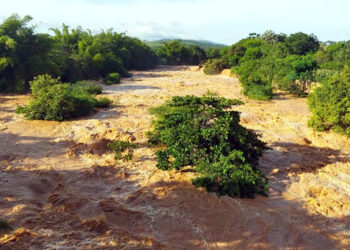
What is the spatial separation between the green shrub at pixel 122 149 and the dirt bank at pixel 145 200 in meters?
0.31

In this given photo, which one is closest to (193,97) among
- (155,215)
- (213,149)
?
(213,149)

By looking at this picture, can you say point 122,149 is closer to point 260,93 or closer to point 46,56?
point 260,93

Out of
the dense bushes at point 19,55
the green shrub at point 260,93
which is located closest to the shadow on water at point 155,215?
the green shrub at point 260,93

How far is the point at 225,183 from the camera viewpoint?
575 centimetres

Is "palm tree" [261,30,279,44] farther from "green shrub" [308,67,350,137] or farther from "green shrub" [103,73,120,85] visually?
"green shrub" [308,67,350,137]

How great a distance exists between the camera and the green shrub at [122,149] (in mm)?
7741

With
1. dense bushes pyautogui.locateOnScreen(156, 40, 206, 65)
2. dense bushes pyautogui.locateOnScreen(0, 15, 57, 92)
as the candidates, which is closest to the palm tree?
dense bushes pyautogui.locateOnScreen(156, 40, 206, 65)

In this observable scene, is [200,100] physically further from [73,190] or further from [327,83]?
[327,83]

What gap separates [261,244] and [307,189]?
2.69 m

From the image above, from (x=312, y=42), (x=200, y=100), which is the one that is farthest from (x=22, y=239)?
(x=312, y=42)

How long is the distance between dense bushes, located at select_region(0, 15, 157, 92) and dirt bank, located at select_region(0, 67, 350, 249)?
314 inches

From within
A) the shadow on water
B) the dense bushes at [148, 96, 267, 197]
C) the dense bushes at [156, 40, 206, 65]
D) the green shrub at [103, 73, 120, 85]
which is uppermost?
the dense bushes at [156, 40, 206, 65]

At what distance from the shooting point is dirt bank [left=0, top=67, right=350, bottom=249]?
455 cm

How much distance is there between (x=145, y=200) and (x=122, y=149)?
2.89m
